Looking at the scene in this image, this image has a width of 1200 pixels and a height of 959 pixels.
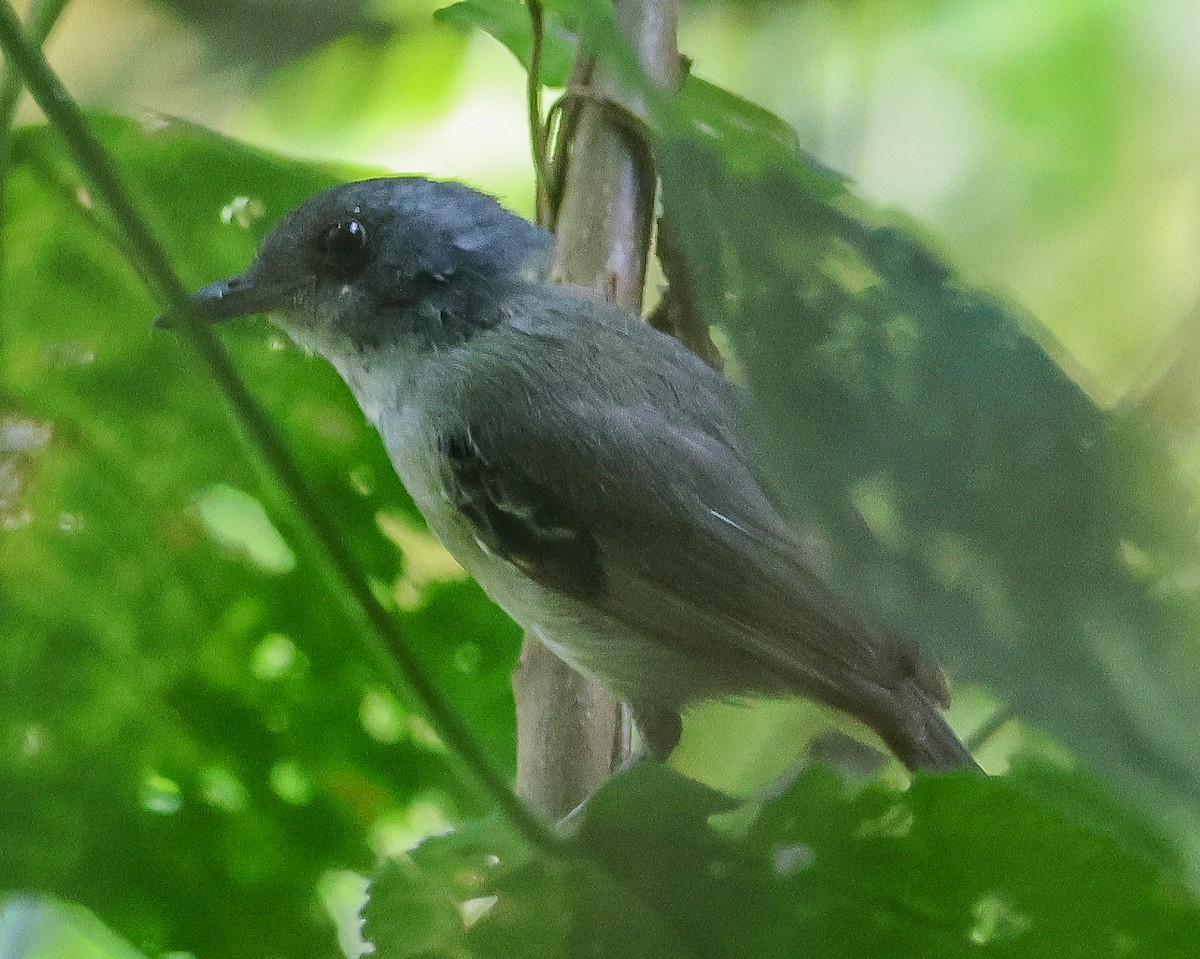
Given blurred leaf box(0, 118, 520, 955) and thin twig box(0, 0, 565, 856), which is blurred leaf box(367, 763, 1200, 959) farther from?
blurred leaf box(0, 118, 520, 955)

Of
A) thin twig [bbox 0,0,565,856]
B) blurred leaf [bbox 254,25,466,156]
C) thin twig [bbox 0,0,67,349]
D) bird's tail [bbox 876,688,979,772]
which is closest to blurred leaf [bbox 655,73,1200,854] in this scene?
thin twig [bbox 0,0,565,856]

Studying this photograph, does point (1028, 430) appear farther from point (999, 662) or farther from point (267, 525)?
point (267, 525)

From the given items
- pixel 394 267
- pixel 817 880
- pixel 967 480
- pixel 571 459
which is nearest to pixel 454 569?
pixel 571 459

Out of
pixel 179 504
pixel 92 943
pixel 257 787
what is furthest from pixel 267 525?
pixel 92 943

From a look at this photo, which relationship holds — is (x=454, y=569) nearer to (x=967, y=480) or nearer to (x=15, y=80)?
(x=15, y=80)

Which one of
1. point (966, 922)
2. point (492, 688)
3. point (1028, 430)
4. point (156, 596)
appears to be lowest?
point (966, 922)

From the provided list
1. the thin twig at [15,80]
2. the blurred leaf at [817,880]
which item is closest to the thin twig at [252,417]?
the blurred leaf at [817,880]

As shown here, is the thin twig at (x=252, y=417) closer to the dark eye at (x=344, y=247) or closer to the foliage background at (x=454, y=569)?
the foliage background at (x=454, y=569)
